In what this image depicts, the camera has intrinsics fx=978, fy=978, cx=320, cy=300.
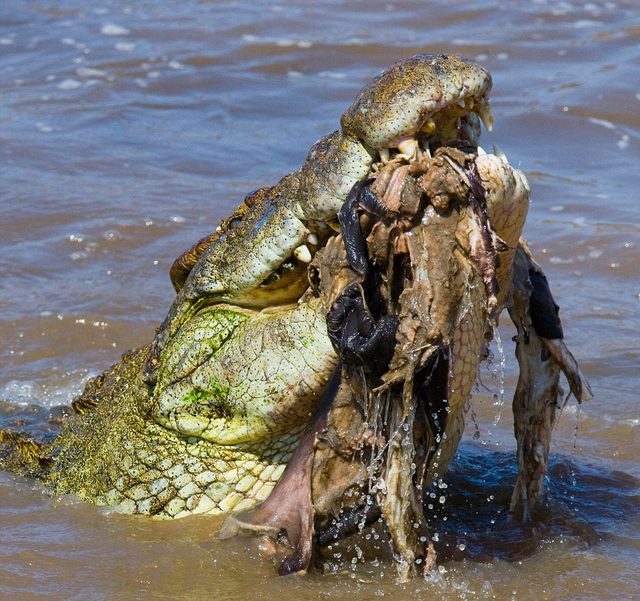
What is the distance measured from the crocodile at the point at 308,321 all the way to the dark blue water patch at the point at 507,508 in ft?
0.45

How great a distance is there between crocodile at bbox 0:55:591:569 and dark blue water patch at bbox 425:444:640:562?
14 cm

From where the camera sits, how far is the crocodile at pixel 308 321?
2992mm

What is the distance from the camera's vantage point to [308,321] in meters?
3.27

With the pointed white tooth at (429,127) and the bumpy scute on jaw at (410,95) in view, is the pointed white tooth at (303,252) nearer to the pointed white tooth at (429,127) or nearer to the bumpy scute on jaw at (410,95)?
the bumpy scute on jaw at (410,95)

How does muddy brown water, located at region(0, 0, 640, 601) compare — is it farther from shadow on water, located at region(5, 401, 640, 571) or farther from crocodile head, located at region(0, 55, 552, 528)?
crocodile head, located at region(0, 55, 552, 528)

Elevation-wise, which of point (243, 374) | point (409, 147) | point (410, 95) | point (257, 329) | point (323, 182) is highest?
point (410, 95)

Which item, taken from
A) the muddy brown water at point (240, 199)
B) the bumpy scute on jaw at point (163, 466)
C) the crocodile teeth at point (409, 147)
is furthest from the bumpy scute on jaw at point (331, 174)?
the muddy brown water at point (240, 199)

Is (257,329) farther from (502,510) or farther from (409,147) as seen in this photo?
(502,510)

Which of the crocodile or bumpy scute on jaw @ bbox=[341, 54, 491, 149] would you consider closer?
bumpy scute on jaw @ bbox=[341, 54, 491, 149]

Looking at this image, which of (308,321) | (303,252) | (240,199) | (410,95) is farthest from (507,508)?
(240,199)

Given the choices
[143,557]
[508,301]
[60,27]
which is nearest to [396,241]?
[508,301]

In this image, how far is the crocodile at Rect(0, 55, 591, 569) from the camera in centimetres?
299

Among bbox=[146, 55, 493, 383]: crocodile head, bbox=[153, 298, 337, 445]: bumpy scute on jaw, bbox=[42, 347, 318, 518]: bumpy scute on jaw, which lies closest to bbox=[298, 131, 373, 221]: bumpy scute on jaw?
bbox=[146, 55, 493, 383]: crocodile head

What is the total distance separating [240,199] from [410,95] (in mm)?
4869
